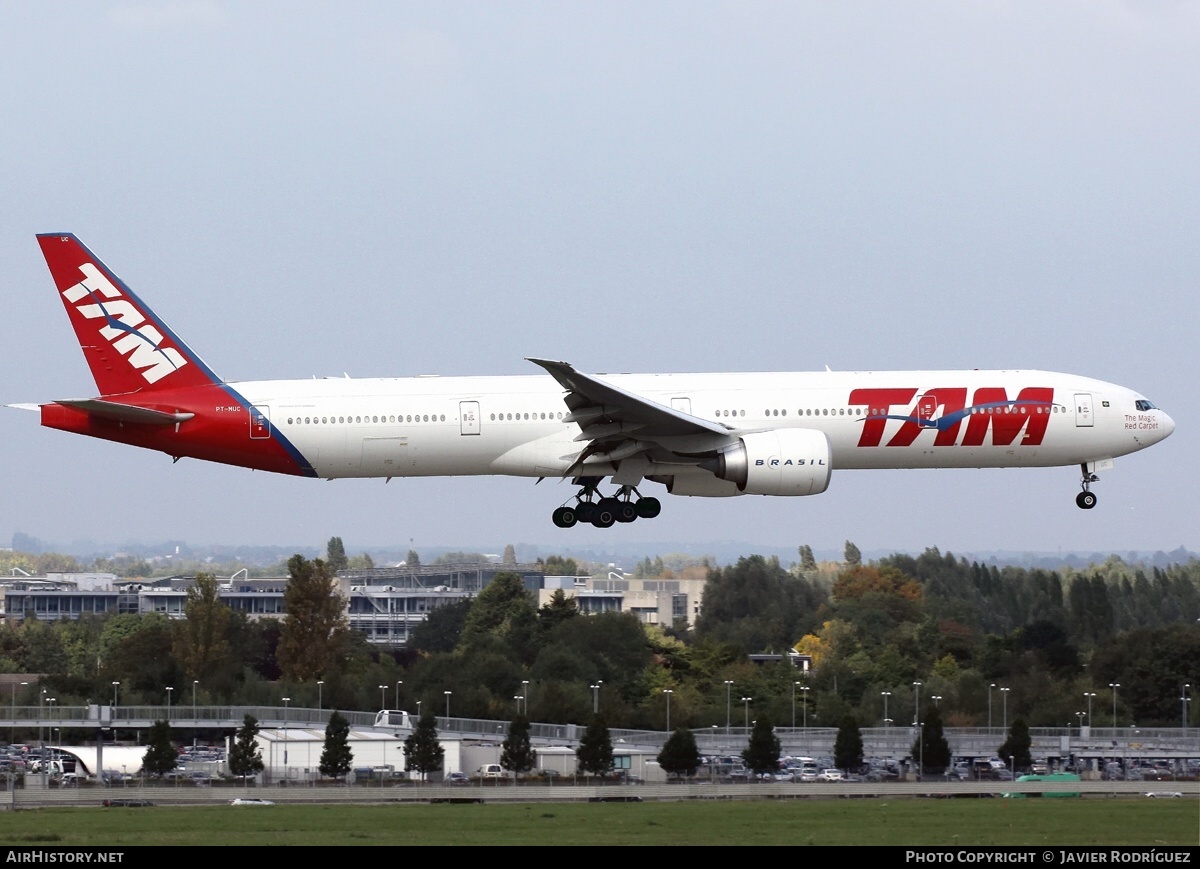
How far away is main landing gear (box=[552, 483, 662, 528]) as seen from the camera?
1951 inches

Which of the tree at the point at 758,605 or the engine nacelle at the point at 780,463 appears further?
the tree at the point at 758,605

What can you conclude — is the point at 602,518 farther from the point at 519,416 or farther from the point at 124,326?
the point at 124,326

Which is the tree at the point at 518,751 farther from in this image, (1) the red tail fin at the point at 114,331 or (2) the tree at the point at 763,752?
(1) the red tail fin at the point at 114,331

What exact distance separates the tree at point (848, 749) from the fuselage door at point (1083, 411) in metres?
22.5

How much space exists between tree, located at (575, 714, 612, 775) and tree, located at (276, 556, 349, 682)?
172 ft

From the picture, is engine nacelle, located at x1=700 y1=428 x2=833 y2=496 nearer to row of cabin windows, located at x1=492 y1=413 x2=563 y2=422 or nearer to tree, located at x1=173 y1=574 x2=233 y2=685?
row of cabin windows, located at x1=492 y1=413 x2=563 y2=422

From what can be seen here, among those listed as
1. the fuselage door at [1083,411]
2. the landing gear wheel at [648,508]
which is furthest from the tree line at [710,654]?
the fuselage door at [1083,411]

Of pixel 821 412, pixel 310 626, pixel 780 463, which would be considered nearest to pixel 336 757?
pixel 780 463

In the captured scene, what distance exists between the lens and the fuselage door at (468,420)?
47.9 meters

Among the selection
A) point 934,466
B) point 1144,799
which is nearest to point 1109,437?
point 934,466

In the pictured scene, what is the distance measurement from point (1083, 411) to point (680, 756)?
22.4 meters

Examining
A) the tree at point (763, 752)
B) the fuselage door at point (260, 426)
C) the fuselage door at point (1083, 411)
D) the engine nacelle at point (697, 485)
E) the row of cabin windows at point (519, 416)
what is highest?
the fuselage door at point (1083, 411)

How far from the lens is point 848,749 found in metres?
68.6

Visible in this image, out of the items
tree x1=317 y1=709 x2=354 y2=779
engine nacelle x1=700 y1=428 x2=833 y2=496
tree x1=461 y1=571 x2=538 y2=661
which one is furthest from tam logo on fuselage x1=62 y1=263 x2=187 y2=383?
tree x1=461 y1=571 x2=538 y2=661
